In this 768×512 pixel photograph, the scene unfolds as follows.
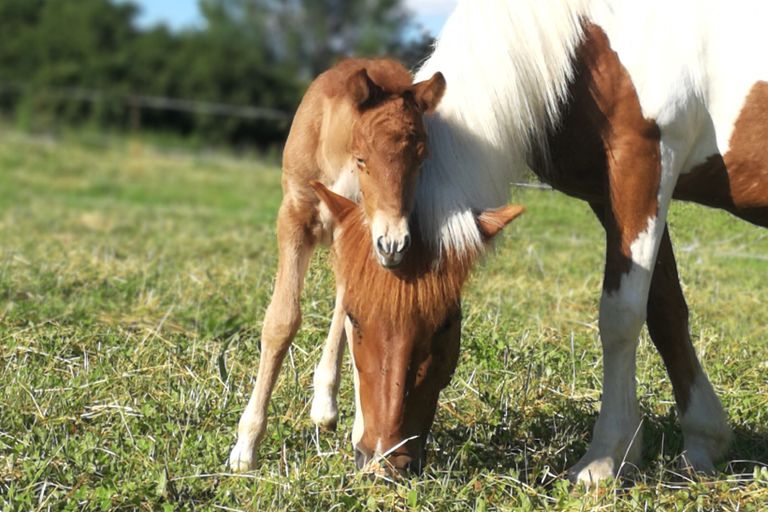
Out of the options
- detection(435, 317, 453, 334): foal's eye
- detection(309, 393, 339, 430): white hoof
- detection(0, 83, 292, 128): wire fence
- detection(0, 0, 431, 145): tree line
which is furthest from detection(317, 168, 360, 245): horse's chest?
detection(0, 83, 292, 128): wire fence

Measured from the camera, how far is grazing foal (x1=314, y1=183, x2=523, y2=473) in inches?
124

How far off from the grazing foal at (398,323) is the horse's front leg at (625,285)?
57cm

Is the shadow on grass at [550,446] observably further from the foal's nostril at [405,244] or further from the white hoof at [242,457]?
the foal's nostril at [405,244]

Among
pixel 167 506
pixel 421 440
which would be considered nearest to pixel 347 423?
pixel 421 440

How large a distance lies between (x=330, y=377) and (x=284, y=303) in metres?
0.49

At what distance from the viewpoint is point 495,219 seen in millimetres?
3172

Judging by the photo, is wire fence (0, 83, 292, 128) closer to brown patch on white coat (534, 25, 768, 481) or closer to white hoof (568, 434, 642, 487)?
brown patch on white coat (534, 25, 768, 481)

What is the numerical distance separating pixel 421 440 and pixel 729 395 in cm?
179

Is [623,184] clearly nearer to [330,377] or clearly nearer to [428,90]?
[428,90]

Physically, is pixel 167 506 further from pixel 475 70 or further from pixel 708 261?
pixel 708 261

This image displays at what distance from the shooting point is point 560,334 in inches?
197

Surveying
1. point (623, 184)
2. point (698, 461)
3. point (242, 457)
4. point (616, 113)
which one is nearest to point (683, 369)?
point (698, 461)

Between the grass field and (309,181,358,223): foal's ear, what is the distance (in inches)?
18.4

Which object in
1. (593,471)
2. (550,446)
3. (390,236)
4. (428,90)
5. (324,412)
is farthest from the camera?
(324,412)
